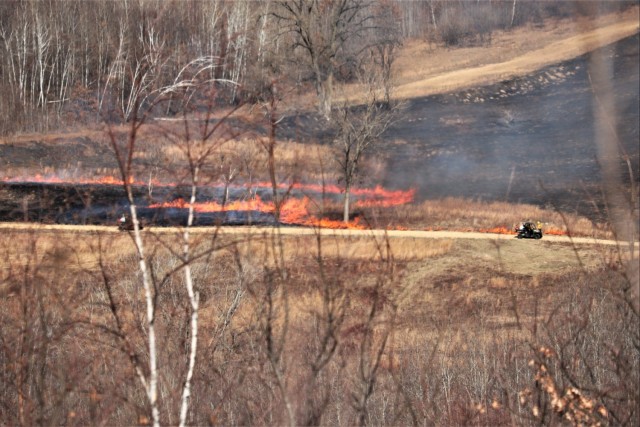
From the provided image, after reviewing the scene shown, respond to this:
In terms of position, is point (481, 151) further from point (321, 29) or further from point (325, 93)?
point (321, 29)

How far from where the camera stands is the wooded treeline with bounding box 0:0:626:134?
3950 cm

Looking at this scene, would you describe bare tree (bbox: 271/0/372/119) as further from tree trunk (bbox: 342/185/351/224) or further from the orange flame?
tree trunk (bbox: 342/185/351/224)

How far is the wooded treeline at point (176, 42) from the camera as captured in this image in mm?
39500

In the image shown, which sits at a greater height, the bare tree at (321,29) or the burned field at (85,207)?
the bare tree at (321,29)

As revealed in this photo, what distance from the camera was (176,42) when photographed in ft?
138

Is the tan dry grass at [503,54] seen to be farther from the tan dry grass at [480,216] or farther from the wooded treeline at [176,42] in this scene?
the tan dry grass at [480,216]

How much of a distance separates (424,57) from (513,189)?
958 inches

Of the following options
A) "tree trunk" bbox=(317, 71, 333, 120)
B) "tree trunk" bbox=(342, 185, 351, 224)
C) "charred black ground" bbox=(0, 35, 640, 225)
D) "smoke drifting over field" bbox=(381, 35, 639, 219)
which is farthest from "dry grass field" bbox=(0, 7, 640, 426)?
"tree trunk" bbox=(317, 71, 333, 120)

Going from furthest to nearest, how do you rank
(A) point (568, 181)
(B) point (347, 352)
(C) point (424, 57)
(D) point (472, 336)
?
1. (C) point (424, 57)
2. (A) point (568, 181)
3. (D) point (472, 336)
4. (B) point (347, 352)

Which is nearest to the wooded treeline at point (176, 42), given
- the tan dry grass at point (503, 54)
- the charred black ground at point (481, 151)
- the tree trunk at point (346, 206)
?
the tan dry grass at point (503, 54)

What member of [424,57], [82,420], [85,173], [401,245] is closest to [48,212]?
[85,173]

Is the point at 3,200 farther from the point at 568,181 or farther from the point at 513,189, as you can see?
the point at 568,181

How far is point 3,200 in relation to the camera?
93.3ft

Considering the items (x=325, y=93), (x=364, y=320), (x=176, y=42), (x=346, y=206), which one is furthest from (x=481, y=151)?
(x=364, y=320)
